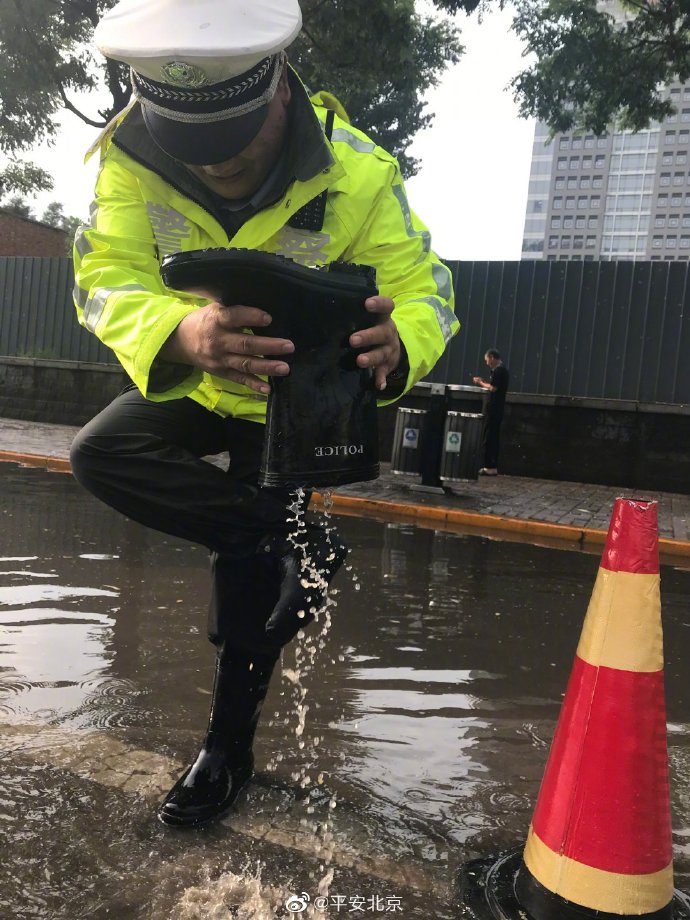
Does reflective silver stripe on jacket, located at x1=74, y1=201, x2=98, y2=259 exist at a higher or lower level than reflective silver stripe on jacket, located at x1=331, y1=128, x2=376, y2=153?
lower

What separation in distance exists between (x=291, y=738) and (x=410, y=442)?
22.8 ft

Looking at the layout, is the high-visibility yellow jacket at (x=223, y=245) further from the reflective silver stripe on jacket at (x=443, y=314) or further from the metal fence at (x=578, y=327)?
the metal fence at (x=578, y=327)

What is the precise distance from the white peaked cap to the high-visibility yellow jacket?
335 mm

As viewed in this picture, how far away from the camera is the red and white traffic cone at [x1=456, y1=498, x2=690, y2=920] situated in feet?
5.76

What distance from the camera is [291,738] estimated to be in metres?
2.83

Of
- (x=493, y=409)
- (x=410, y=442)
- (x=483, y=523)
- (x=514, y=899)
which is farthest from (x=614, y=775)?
(x=493, y=409)

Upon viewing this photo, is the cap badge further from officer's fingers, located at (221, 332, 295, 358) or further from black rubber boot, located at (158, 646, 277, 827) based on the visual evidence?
black rubber boot, located at (158, 646, 277, 827)

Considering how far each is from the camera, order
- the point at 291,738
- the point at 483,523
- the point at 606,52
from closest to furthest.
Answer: the point at 291,738 < the point at 483,523 < the point at 606,52

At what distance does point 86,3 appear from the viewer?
15.3 metres

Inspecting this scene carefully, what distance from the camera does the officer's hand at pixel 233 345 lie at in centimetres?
170

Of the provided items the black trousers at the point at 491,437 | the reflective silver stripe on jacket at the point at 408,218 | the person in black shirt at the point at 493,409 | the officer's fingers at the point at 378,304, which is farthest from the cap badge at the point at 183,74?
the black trousers at the point at 491,437

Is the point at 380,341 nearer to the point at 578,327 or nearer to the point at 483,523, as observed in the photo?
the point at 483,523

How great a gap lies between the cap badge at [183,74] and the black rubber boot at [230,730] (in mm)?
1462

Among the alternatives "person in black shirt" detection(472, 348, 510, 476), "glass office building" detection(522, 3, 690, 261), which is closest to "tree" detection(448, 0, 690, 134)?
"person in black shirt" detection(472, 348, 510, 476)
